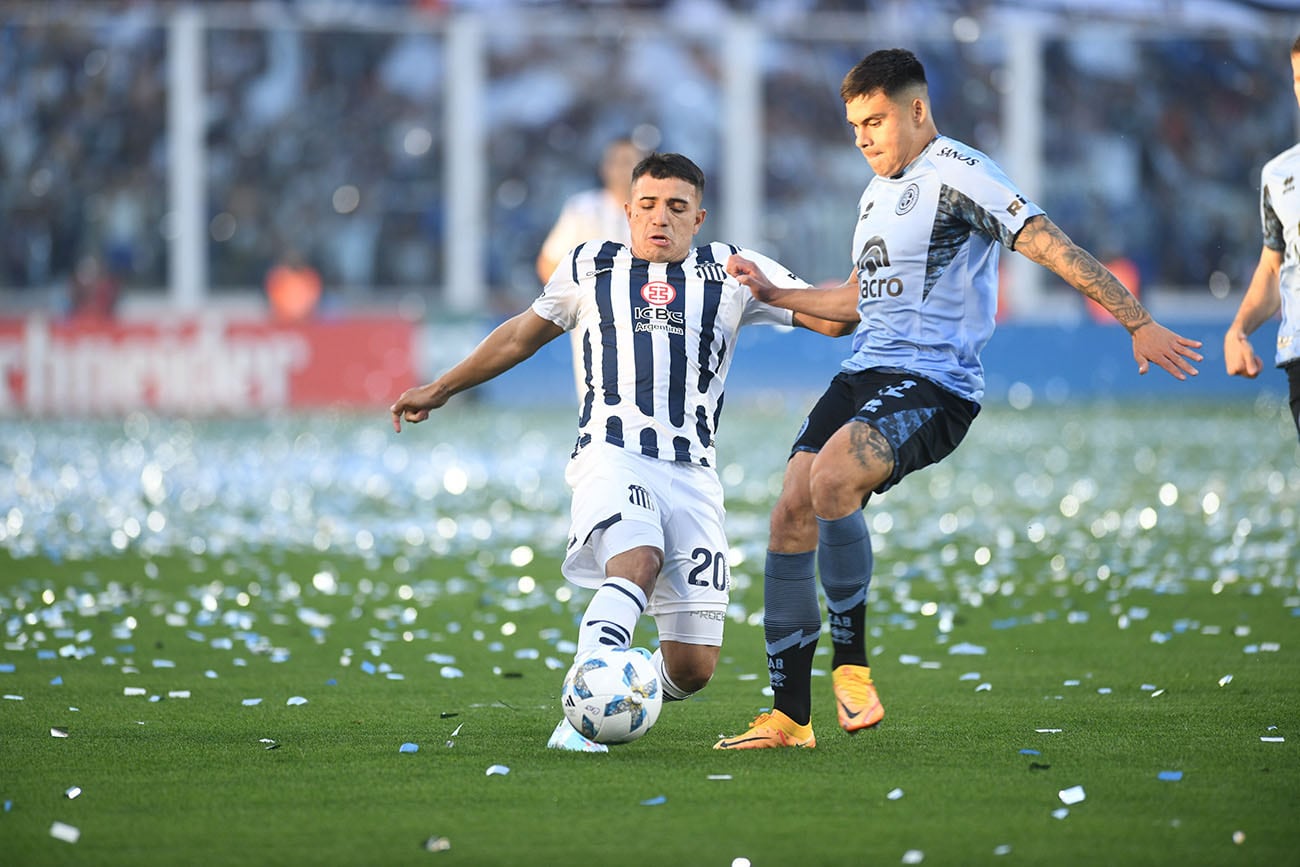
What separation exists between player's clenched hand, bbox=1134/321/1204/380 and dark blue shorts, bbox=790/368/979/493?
1.74 feet

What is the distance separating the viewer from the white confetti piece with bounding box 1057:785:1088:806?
439 cm

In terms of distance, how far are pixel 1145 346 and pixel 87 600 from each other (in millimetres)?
5435

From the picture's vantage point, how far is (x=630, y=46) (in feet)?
112

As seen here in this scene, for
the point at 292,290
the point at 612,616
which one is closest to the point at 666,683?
the point at 612,616

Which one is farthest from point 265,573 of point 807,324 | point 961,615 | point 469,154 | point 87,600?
point 469,154

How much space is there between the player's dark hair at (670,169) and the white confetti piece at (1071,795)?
6.60 feet

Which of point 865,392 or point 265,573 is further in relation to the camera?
point 265,573

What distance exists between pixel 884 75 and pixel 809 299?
0.69 metres

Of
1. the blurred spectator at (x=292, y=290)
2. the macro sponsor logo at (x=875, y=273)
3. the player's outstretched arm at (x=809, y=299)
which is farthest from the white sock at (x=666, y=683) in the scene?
the blurred spectator at (x=292, y=290)

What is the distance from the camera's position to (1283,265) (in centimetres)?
597

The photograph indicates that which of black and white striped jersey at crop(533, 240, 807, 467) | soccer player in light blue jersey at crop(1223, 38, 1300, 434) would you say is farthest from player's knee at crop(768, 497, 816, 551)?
soccer player in light blue jersey at crop(1223, 38, 1300, 434)

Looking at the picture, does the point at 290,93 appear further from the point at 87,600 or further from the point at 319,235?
the point at 87,600

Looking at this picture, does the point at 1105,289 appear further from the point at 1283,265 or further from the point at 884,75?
the point at 1283,265

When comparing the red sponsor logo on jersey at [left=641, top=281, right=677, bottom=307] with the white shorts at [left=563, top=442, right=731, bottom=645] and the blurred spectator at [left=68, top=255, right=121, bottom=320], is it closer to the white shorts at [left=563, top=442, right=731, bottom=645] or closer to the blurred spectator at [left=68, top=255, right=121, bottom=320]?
the white shorts at [left=563, top=442, right=731, bottom=645]
